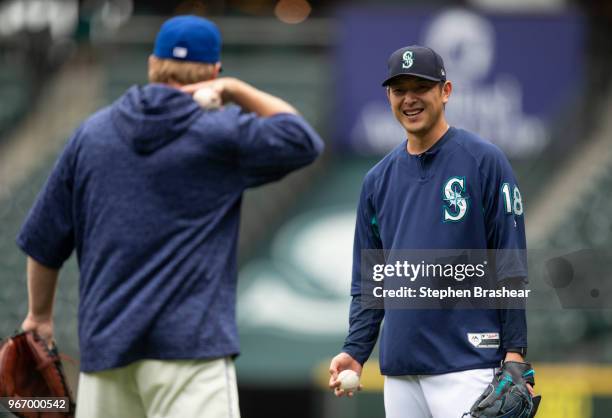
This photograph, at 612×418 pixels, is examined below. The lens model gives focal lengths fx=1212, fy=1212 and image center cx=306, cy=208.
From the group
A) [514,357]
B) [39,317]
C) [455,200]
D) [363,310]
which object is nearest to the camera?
[514,357]

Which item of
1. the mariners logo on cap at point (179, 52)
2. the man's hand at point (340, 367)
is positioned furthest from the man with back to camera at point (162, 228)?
the man's hand at point (340, 367)

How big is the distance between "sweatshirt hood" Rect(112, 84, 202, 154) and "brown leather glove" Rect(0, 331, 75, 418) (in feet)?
2.54

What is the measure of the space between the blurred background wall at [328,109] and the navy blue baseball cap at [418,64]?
691 cm

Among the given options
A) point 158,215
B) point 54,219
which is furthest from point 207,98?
point 54,219

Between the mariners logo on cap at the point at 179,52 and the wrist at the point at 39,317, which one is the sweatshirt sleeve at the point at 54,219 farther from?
the mariners logo on cap at the point at 179,52

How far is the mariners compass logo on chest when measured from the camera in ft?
11.4

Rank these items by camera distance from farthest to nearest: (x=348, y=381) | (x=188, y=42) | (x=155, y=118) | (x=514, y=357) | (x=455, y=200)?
(x=188, y=42) → (x=155, y=118) → (x=348, y=381) → (x=455, y=200) → (x=514, y=357)

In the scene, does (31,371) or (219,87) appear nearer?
(219,87)

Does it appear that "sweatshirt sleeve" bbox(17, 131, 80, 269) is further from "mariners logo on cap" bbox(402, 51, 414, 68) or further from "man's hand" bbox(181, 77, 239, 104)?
"mariners logo on cap" bbox(402, 51, 414, 68)

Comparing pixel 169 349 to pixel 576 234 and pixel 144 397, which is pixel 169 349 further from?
pixel 576 234

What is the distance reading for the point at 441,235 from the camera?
350 centimetres

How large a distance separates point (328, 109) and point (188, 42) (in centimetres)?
848

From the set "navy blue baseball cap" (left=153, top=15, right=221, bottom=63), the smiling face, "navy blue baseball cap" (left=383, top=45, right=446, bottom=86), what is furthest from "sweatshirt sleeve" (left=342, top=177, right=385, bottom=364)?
"navy blue baseball cap" (left=153, top=15, right=221, bottom=63)

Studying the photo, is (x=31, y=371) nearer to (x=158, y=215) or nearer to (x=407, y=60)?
(x=158, y=215)
